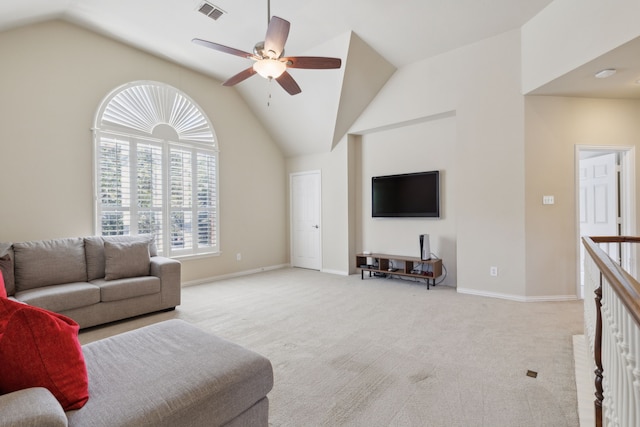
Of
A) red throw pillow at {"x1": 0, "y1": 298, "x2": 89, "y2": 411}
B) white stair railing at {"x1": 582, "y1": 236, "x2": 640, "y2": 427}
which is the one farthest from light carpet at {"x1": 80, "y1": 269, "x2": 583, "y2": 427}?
red throw pillow at {"x1": 0, "y1": 298, "x2": 89, "y2": 411}

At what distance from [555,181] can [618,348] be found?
11.4 ft

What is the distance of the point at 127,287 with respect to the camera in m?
3.45

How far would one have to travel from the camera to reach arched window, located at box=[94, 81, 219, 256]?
4.25m

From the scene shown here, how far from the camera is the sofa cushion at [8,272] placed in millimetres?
2949

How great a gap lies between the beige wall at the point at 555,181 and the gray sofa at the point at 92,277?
4558 millimetres

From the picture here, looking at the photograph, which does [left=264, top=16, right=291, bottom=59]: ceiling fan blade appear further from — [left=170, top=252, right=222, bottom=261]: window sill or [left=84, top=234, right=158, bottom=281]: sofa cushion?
[left=170, top=252, right=222, bottom=261]: window sill

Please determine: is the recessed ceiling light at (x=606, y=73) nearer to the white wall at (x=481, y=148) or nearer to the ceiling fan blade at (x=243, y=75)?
the white wall at (x=481, y=148)

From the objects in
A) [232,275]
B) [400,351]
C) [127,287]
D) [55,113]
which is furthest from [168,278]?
[400,351]

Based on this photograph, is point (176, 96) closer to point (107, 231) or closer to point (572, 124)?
point (107, 231)

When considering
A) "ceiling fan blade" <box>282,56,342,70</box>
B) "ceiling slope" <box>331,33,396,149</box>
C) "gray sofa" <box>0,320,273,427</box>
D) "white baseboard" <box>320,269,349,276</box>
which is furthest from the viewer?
"white baseboard" <box>320,269,349,276</box>

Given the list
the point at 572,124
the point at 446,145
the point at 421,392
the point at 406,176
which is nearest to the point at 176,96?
the point at 406,176

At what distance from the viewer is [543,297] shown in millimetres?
4027

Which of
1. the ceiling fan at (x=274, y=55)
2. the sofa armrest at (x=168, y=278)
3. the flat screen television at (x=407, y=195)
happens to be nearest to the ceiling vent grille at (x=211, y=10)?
the ceiling fan at (x=274, y=55)

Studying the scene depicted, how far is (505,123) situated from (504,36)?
43.1 inches
